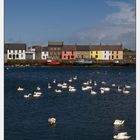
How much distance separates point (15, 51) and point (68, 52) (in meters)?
5.21

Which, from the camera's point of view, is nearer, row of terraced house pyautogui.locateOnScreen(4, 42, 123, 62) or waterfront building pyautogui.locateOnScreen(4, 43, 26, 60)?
waterfront building pyautogui.locateOnScreen(4, 43, 26, 60)

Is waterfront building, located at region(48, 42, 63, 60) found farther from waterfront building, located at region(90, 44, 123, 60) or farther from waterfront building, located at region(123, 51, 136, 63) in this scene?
waterfront building, located at region(123, 51, 136, 63)

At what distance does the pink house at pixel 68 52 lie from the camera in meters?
23.8

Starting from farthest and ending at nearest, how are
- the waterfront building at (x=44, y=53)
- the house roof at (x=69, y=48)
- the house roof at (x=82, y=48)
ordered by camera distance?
1. the waterfront building at (x=44, y=53)
2. the house roof at (x=69, y=48)
3. the house roof at (x=82, y=48)

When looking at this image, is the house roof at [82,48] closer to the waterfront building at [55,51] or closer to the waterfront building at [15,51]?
the waterfront building at [55,51]

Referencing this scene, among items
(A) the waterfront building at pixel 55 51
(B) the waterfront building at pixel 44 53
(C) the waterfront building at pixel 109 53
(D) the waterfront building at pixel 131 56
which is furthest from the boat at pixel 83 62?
(D) the waterfront building at pixel 131 56

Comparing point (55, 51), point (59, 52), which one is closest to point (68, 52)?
point (59, 52)

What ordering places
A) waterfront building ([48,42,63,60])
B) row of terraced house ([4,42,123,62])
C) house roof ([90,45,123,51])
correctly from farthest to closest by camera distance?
waterfront building ([48,42,63,60])
row of terraced house ([4,42,123,62])
house roof ([90,45,123,51])

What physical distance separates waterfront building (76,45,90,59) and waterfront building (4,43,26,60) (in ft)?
11.1

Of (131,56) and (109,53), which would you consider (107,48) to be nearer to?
(109,53)

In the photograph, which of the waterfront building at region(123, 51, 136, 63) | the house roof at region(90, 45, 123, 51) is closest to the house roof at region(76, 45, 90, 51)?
the house roof at region(90, 45, 123, 51)

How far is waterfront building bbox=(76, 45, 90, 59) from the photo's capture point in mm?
23086

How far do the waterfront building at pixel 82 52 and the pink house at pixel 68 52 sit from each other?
326 mm

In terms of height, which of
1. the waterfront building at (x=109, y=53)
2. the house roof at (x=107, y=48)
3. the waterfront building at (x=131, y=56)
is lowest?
the waterfront building at (x=131, y=56)
